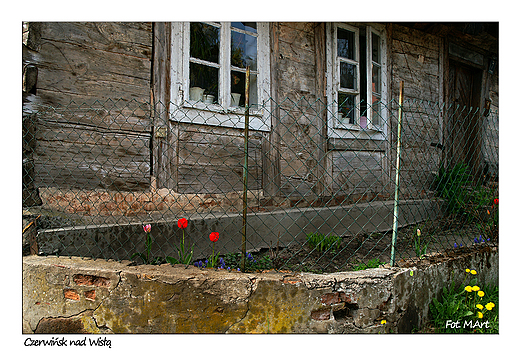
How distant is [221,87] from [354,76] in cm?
225

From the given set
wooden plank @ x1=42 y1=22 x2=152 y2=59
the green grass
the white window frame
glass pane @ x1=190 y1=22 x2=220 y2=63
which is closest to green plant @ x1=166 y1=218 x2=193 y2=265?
the white window frame

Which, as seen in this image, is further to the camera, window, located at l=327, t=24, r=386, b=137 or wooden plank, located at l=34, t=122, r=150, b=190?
window, located at l=327, t=24, r=386, b=137

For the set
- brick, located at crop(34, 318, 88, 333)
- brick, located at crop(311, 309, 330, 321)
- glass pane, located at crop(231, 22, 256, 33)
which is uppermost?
glass pane, located at crop(231, 22, 256, 33)

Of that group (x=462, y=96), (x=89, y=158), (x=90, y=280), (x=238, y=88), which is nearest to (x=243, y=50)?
(x=238, y=88)

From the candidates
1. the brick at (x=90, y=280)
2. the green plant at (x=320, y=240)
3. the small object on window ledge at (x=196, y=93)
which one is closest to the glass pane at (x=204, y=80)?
the small object on window ledge at (x=196, y=93)

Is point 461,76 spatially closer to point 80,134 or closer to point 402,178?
point 402,178

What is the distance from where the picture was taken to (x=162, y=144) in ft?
10.8

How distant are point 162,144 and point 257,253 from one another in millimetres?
1544

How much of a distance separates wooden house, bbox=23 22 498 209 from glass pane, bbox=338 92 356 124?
3 centimetres

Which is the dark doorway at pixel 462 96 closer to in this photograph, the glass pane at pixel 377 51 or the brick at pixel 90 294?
the glass pane at pixel 377 51

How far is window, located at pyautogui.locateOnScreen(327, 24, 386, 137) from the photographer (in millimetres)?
4406

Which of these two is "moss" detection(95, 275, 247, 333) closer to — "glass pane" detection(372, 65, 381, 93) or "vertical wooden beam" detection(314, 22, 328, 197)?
"vertical wooden beam" detection(314, 22, 328, 197)

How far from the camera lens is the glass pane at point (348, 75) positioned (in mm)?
4562

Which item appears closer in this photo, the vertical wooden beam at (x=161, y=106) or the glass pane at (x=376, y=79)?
the vertical wooden beam at (x=161, y=106)
